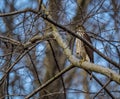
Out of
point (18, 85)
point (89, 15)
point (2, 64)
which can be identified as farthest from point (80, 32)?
point (18, 85)

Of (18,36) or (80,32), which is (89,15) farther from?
(18,36)

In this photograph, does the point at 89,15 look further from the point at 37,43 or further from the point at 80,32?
the point at 37,43

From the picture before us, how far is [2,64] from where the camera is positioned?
19.4 feet

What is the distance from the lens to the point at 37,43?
5879mm

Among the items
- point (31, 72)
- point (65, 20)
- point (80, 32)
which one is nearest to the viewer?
point (80, 32)

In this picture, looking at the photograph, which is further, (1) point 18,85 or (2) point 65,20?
(1) point 18,85

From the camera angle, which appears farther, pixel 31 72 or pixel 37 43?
pixel 31 72

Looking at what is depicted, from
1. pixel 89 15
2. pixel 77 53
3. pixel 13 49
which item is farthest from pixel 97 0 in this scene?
pixel 13 49

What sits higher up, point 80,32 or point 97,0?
point 97,0

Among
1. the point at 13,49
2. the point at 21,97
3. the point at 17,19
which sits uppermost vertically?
the point at 17,19

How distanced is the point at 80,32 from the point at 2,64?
1.14 meters

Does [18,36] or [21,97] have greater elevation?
[18,36]

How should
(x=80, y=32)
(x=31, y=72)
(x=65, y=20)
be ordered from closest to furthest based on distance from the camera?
(x=80, y=32), (x=65, y=20), (x=31, y=72)

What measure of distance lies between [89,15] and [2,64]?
1.33 m
